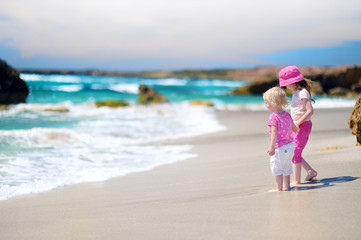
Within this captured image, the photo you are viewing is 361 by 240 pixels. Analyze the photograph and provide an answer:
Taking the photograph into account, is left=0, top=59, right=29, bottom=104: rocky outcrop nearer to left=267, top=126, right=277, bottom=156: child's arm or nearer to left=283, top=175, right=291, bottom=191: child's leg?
left=267, top=126, right=277, bottom=156: child's arm

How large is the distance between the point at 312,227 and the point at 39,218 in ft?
7.72

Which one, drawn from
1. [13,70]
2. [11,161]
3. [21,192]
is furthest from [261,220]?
[13,70]

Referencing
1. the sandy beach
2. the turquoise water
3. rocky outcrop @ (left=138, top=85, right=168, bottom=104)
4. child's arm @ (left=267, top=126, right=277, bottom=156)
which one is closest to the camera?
the sandy beach

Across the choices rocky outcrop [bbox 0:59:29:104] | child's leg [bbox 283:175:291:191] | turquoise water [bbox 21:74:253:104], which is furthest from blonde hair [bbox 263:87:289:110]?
turquoise water [bbox 21:74:253:104]

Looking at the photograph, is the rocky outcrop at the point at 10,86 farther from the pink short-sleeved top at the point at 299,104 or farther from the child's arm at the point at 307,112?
the child's arm at the point at 307,112

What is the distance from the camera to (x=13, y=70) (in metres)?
16.3

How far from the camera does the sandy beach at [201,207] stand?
2.59 metres

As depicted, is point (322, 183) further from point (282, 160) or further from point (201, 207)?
point (201, 207)

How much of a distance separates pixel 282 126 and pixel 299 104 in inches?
18.3

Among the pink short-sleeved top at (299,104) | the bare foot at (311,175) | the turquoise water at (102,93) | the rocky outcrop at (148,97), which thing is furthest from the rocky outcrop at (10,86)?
the bare foot at (311,175)

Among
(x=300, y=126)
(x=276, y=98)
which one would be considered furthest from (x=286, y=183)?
(x=276, y=98)

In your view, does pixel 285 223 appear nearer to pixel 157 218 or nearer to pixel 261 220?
pixel 261 220

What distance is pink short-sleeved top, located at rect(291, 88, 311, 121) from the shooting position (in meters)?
3.81

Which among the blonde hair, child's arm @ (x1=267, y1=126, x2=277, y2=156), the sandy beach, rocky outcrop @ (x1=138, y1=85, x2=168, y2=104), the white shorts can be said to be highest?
rocky outcrop @ (x1=138, y1=85, x2=168, y2=104)
